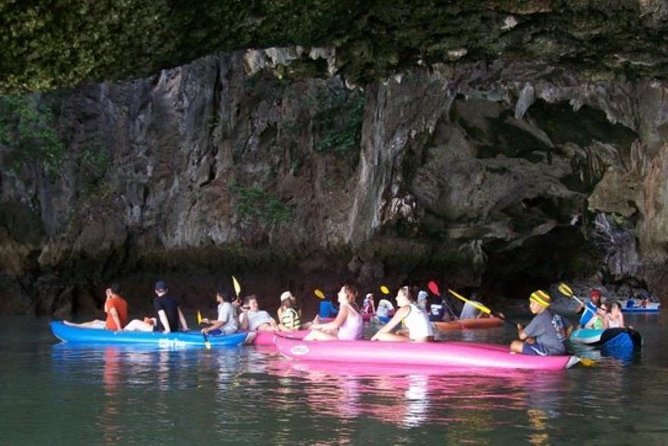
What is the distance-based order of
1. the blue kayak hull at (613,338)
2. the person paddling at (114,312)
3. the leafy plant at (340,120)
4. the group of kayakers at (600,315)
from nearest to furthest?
the blue kayak hull at (613,338), the person paddling at (114,312), the group of kayakers at (600,315), the leafy plant at (340,120)

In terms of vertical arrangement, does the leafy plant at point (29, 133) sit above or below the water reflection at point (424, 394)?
above

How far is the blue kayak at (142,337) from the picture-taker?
1423cm

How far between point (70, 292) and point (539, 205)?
12.9 meters

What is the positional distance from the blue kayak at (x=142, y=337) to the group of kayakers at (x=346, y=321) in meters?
0.19

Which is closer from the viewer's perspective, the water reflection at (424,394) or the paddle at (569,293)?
the water reflection at (424,394)

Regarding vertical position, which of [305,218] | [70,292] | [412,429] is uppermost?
[305,218]

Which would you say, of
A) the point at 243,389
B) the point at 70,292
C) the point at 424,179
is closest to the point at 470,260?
the point at 424,179

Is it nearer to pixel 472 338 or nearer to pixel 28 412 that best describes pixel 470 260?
pixel 472 338

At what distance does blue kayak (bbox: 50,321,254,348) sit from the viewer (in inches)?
560

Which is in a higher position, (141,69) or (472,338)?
(141,69)

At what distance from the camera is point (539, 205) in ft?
86.4

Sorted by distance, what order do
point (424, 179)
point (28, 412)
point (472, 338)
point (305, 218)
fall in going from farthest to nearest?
point (305, 218) < point (424, 179) < point (472, 338) < point (28, 412)

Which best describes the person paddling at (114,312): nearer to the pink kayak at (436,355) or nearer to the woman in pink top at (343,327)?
the woman in pink top at (343,327)

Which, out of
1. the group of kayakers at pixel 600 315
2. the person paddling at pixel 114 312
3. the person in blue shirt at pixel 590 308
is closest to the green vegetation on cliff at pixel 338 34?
the group of kayakers at pixel 600 315
